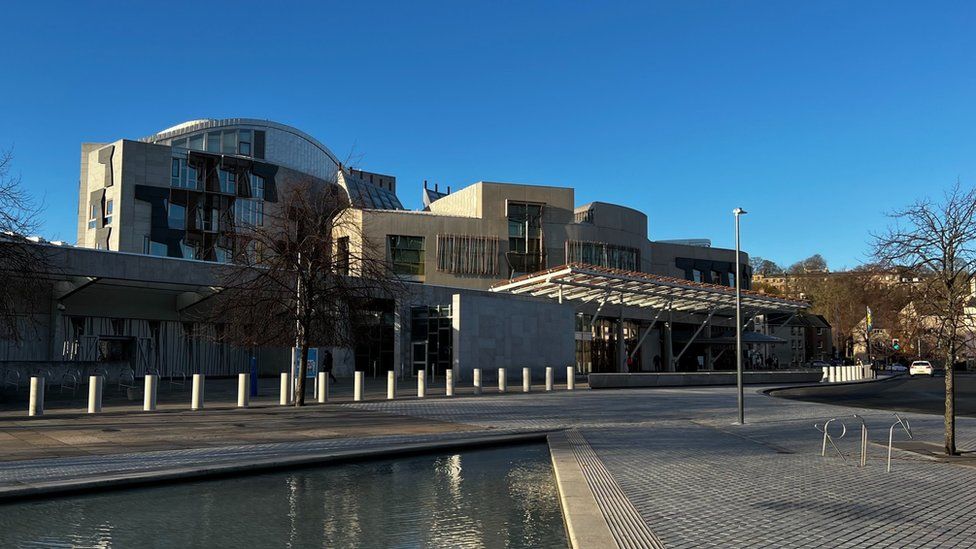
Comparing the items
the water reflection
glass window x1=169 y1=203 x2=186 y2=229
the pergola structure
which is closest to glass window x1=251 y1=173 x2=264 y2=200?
glass window x1=169 y1=203 x2=186 y2=229

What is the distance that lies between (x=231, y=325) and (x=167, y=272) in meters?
11.6

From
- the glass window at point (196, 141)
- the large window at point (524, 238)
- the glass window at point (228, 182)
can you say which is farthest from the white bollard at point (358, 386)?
the glass window at point (196, 141)

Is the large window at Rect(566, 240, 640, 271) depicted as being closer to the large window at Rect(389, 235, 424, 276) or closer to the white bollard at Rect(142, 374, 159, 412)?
the large window at Rect(389, 235, 424, 276)

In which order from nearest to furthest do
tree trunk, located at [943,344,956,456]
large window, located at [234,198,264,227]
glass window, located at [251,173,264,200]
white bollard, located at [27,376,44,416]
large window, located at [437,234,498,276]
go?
1. tree trunk, located at [943,344,956,456]
2. white bollard, located at [27,376,44,416]
3. large window, located at [437,234,498,276]
4. large window, located at [234,198,264,227]
5. glass window, located at [251,173,264,200]

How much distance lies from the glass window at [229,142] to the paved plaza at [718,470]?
62.7m

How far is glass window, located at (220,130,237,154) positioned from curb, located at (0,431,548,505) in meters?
70.4

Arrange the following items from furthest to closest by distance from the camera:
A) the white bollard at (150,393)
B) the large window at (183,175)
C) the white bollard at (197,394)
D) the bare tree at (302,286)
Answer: the large window at (183,175), the bare tree at (302,286), the white bollard at (197,394), the white bollard at (150,393)

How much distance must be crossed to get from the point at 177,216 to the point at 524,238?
2895cm

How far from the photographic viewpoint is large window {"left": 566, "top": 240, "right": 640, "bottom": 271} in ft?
188

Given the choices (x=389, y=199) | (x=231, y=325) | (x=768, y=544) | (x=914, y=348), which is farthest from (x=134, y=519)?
(x=389, y=199)

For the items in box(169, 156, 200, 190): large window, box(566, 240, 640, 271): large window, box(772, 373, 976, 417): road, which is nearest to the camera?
box(772, 373, 976, 417): road

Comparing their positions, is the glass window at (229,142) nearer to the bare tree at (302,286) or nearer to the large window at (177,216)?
the large window at (177,216)

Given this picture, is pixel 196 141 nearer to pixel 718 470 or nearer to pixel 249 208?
pixel 249 208

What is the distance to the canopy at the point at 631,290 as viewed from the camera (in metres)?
42.1
